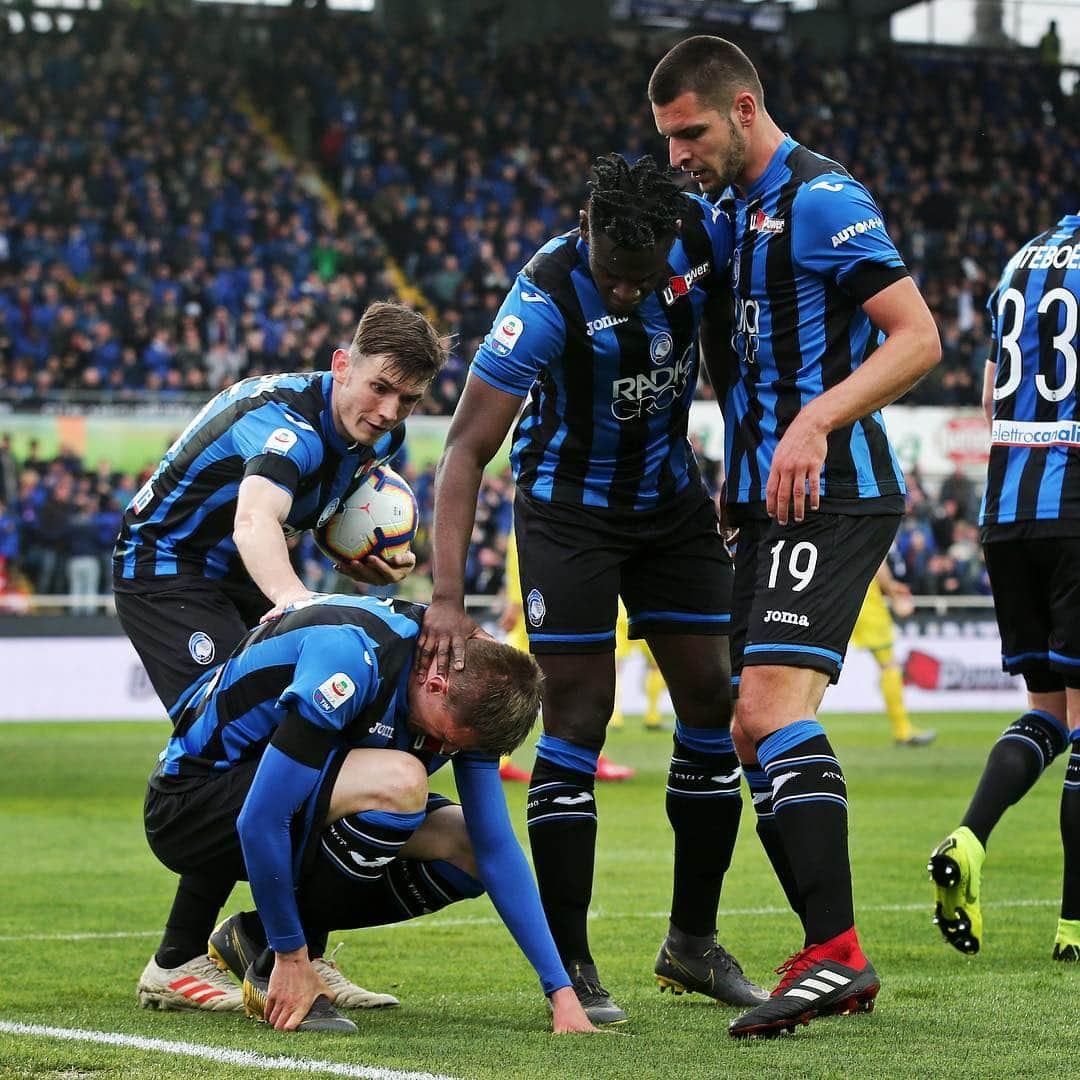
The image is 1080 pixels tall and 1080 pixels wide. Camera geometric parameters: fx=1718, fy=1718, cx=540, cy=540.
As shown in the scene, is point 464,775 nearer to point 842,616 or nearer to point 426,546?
point 842,616

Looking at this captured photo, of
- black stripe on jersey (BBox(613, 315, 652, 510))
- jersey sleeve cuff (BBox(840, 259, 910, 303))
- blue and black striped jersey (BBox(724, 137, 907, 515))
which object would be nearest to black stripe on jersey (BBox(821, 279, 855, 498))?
blue and black striped jersey (BBox(724, 137, 907, 515))

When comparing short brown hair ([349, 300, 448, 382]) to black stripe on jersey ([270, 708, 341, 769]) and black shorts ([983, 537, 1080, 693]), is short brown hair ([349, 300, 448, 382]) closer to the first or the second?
black stripe on jersey ([270, 708, 341, 769])

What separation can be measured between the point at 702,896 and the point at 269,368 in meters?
17.8

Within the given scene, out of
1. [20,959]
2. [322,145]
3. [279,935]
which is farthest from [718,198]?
[322,145]

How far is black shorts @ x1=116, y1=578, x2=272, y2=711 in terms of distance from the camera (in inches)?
196

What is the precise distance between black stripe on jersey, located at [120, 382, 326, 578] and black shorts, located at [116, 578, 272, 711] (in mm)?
105

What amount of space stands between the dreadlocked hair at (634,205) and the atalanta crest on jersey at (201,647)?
1.69 m

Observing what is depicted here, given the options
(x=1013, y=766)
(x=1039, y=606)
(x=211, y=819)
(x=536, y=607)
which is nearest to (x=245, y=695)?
(x=211, y=819)

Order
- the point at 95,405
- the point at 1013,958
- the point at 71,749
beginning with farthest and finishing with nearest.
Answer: the point at 95,405 → the point at 71,749 → the point at 1013,958

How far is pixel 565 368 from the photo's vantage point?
466 centimetres

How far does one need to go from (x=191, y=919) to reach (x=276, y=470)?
49.2 inches

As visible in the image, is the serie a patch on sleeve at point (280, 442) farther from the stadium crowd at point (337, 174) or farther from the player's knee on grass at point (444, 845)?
the stadium crowd at point (337, 174)

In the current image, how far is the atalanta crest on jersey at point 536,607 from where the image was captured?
15.4 ft

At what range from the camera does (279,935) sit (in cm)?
406
